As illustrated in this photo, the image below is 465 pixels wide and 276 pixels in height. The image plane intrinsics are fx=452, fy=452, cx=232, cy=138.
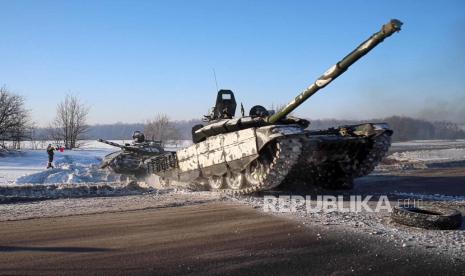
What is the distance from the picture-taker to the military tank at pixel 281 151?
432 inches

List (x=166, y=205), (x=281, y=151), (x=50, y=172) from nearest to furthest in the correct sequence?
1. (x=166, y=205)
2. (x=281, y=151)
3. (x=50, y=172)

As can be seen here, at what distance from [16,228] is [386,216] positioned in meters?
6.66

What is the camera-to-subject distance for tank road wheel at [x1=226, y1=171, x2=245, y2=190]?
512 inches

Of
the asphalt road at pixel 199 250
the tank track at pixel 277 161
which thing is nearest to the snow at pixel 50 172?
the tank track at pixel 277 161

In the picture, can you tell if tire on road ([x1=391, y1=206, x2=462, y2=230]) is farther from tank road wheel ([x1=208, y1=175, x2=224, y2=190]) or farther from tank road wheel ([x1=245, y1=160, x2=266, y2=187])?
tank road wheel ([x1=208, y1=175, x2=224, y2=190])

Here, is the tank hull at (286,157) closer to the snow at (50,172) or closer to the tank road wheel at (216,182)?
the tank road wheel at (216,182)

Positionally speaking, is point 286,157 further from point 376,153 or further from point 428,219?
point 428,219

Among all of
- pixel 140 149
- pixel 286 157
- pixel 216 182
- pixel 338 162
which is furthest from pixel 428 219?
pixel 140 149

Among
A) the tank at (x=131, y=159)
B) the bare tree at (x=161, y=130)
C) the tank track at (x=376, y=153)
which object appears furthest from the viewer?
the bare tree at (x=161, y=130)

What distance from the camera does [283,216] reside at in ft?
27.5

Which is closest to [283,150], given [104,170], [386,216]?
[386,216]

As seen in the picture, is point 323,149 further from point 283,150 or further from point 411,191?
point 411,191

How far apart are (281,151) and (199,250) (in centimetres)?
526

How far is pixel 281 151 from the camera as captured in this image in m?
10.8
